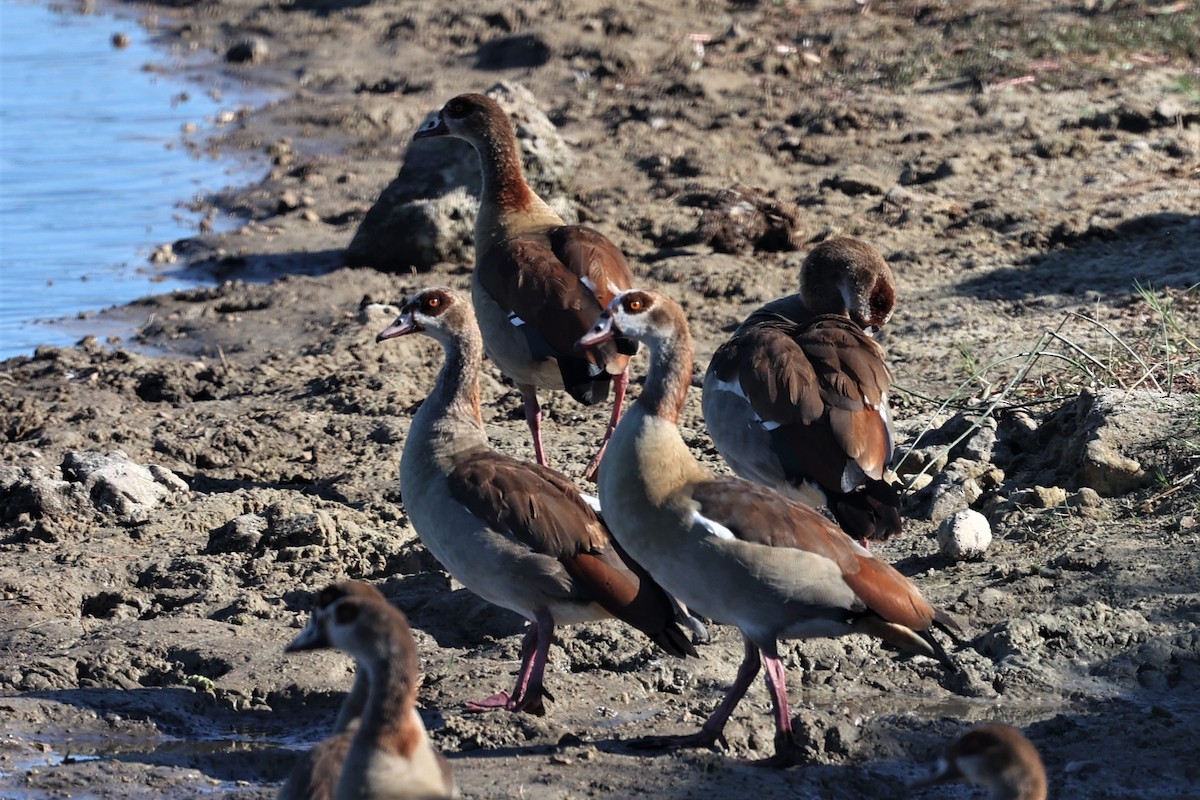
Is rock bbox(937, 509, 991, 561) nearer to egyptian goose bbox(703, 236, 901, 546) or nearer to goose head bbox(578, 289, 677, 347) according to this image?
egyptian goose bbox(703, 236, 901, 546)

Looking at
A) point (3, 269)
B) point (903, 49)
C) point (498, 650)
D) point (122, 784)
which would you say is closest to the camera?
point (122, 784)

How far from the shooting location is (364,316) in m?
10.7

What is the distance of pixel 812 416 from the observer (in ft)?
21.7

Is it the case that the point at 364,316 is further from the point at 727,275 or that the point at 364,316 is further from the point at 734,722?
the point at 734,722

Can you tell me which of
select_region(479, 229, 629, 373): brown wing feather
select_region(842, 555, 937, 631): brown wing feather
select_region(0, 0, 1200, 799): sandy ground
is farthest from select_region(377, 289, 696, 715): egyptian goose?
select_region(479, 229, 629, 373): brown wing feather

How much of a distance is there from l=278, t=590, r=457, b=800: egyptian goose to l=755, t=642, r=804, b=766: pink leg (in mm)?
1317

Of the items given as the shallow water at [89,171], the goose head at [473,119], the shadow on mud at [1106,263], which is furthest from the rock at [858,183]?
the shallow water at [89,171]

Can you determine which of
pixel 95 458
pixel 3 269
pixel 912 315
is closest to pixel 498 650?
pixel 95 458

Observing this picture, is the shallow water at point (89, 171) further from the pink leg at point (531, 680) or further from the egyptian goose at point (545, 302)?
the pink leg at point (531, 680)

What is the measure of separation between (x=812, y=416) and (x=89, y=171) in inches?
417

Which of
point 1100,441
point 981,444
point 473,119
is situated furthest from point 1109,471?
point 473,119

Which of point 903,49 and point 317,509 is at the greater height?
point 903,49

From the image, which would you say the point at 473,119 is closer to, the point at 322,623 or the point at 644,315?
the point at 644,315

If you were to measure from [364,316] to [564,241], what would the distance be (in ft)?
8.00
